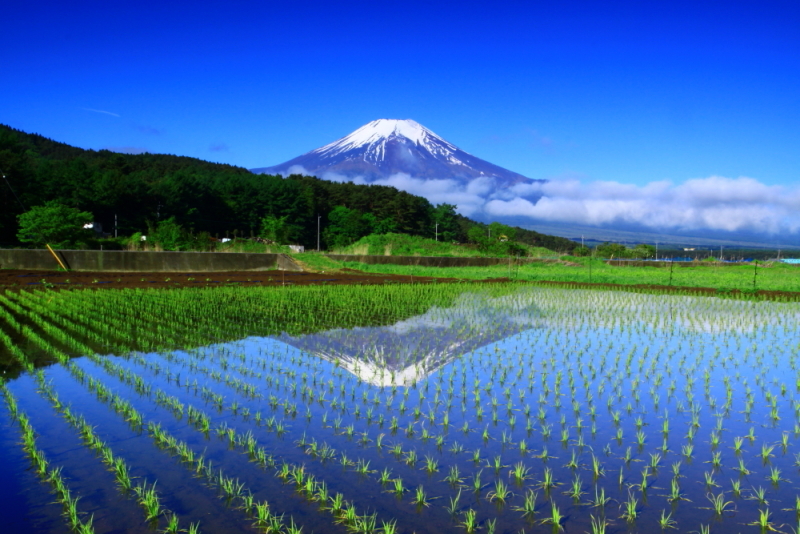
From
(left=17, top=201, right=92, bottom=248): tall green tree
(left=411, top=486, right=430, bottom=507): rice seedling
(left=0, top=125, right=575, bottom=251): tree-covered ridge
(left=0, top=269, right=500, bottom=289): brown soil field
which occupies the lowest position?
(left=0, top=269, right=500, bottom=289): brown soil field

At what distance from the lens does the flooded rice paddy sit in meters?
3.09

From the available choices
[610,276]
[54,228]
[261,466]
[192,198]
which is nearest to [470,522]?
[261,466]

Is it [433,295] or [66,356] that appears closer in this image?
[66,356]

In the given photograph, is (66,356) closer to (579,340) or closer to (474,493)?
(474,493)

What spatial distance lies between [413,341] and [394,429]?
3.66 metres

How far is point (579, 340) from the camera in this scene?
27.2 feet

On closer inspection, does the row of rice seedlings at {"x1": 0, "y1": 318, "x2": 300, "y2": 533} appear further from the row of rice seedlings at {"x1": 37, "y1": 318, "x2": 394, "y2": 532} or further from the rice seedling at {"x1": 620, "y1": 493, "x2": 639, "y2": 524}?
the rice seedling at {"x1": 620, "y1": 493, "x2": 639, "y2": 524}

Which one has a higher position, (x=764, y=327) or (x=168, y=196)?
(x=168, y=196)

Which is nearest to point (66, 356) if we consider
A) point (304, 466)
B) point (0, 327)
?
point (0, 327)

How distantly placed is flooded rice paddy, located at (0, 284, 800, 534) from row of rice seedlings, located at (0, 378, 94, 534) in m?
0.02

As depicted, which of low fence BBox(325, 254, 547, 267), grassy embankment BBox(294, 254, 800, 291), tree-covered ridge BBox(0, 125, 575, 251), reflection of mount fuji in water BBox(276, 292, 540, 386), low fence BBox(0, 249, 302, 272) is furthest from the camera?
tree-covered ridge BBox(0, 125, 575, 251)

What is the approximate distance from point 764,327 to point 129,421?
9473 millimetres

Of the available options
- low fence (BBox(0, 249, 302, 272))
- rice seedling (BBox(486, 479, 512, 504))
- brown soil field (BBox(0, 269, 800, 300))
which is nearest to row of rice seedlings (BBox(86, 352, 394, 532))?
rice seedling (BBox(486, 479, 512, 504))

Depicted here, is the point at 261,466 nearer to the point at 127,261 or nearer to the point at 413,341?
the point at 413,341
